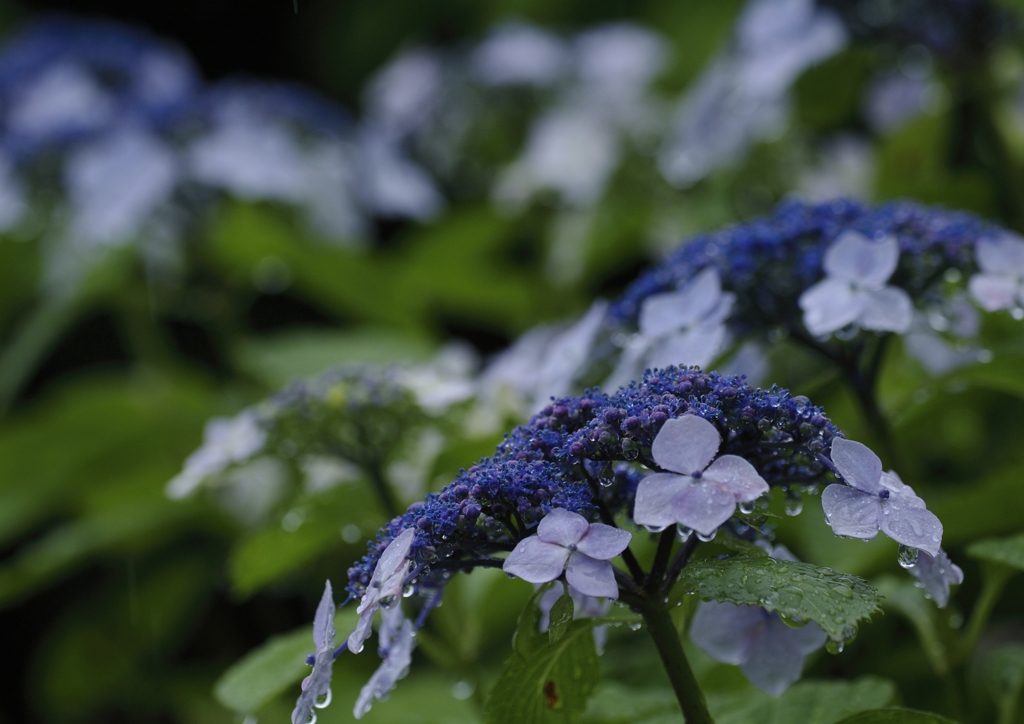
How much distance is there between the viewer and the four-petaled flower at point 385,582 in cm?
58

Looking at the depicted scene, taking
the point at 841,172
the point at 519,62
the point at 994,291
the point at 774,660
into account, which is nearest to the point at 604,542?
the point at 774,660

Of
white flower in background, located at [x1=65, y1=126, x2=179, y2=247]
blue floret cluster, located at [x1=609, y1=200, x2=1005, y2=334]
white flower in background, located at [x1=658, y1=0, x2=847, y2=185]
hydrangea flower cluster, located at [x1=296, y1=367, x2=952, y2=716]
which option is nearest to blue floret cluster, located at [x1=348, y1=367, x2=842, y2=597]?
hydrangea flower cluster, located at [x1=296, y1=367, x2=952, y2=716]

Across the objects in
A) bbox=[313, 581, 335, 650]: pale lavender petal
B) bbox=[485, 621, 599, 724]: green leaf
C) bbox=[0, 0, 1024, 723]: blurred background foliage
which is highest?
bbox=[313, 581, 335, 650]: pale lavender petal

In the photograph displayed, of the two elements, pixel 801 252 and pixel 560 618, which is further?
pixel 801 252

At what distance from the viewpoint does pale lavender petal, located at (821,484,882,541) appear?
0.58 metres

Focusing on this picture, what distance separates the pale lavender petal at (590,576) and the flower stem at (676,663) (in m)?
→ 0.09

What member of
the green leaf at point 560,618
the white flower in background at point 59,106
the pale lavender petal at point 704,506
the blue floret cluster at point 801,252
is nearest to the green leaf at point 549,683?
the green leaf at point 560,618

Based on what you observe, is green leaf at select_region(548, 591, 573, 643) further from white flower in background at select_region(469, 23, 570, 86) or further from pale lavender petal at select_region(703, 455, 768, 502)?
white flower in background at select_region(469, 23, 570, 86)

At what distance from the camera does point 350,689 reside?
134cm

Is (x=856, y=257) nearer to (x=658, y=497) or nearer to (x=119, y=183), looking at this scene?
(x=658, y=497)

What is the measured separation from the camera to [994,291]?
837 mm

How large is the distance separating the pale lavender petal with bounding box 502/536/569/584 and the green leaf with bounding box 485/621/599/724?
0.10m

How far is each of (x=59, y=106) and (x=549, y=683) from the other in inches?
62.9

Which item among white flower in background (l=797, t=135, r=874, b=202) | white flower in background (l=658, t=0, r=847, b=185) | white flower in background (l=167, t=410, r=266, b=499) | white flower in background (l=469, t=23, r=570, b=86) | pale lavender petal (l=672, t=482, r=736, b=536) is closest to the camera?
pale lavender petal (l=672, t=482, r=736, b=536)
